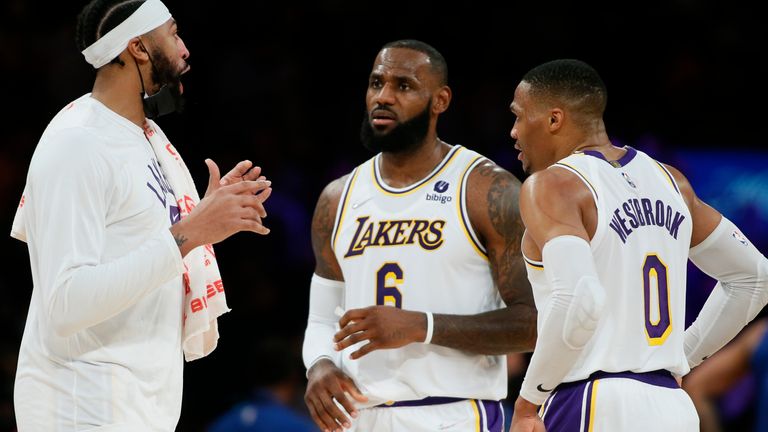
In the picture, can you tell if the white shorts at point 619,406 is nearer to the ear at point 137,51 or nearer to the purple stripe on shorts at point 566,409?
the purple stripe on shorts at point 566,409

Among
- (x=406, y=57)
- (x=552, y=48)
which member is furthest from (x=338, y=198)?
(x=552, y=48)

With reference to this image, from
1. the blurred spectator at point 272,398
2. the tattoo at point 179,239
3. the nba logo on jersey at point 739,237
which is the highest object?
the tattoo at point 179,239

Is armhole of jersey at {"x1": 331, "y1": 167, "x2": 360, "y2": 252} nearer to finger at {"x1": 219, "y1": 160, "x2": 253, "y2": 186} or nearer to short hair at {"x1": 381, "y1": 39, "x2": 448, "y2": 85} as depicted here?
short hair at {"x1": 381, "y1": 39, "x2": 448, "y2": 85}

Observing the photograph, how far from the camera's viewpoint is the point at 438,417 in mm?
4812

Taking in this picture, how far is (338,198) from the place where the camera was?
5.30 metres

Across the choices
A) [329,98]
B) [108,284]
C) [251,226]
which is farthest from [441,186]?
[329,98]

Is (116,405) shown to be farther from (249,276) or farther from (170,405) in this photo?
(249,276)

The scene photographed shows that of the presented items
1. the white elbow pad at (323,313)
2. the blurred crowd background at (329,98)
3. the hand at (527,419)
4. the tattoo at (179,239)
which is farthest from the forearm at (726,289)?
the blurred crowd background at (329,98)

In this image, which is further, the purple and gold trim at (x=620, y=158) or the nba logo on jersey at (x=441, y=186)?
the nba logo on jersey at (x=441, y=186)

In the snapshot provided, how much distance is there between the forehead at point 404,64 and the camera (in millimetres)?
5219

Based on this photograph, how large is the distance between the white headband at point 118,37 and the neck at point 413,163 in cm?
151

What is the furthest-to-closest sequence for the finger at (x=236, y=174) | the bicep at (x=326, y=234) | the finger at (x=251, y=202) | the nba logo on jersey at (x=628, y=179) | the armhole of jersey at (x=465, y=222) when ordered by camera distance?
the bicep at (x=326, y=234) → the armhole of jersey at (x=465, y=222) → the finger at (x=236, y=174) → the nba logo on jersey at (x=628, y=179) → the finger at (x=251, y=202)

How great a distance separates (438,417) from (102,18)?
2190 mm

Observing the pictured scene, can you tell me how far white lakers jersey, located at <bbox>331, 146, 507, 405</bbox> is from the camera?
4867 mm
